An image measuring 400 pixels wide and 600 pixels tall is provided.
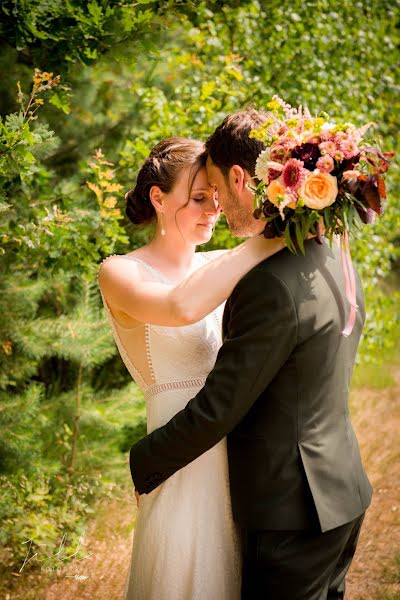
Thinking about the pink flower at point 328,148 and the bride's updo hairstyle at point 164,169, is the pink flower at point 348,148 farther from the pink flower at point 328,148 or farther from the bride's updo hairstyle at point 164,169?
the bride's updo hairstyle at point 164,169

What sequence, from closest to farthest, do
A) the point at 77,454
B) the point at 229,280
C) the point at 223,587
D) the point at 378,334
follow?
1. the point at 229,280
2. the point at 223,587
3. the point at 77,454
4. the point at 378,334

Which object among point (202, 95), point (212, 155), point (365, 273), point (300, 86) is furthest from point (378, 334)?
point (212, 155)

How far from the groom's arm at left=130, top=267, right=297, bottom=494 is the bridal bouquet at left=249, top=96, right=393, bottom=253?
176mm

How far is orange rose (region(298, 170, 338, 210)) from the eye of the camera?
6.22ft

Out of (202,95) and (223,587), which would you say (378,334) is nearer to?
(202,95)

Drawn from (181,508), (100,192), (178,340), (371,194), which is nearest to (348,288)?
(371,194)

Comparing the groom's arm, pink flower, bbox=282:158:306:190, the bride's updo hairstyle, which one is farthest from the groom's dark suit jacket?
the bride's updo hairstyle

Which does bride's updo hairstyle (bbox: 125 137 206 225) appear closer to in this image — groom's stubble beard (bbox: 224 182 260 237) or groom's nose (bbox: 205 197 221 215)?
groom's nose (bbox: 205 197 221 215)

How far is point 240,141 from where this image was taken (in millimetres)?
2314

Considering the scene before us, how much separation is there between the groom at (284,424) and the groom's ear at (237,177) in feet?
1.11

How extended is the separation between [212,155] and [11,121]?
783mm

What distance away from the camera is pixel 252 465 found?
2.18 meters

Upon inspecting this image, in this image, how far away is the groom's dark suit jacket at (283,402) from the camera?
203cm

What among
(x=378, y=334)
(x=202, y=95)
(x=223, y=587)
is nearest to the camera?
(x=223, y=587)
